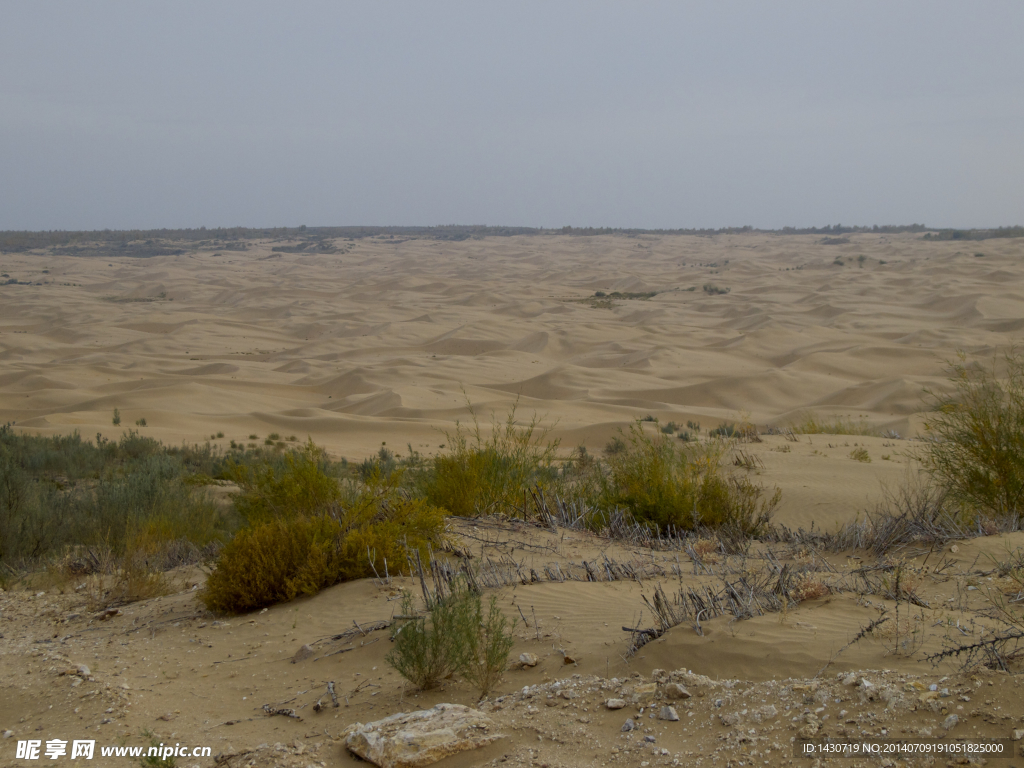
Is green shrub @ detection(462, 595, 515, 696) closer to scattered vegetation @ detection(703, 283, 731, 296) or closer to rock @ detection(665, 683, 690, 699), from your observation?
rock @ detection(665, 683, 690, 699)

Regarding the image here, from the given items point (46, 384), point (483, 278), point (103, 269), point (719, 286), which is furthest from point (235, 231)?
point (46, 384)

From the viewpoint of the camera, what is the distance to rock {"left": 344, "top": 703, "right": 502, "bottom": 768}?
8.64 ft

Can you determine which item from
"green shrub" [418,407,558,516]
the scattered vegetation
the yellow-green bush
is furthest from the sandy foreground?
the scattered vegetation

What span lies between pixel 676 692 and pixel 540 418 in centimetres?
1071

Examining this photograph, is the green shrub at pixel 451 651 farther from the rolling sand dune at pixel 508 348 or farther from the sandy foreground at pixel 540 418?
the rolling sand dune at pixel 508 348

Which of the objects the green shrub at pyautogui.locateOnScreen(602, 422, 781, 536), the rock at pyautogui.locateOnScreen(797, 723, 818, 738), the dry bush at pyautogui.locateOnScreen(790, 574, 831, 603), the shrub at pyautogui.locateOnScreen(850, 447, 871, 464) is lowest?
the shrub at pyautogui.locateOnScreen(850, 447, 871, 464)

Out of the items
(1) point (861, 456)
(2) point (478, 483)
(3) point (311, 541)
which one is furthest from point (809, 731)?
(1) point (861, 456)

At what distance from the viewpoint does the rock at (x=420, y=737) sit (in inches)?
104

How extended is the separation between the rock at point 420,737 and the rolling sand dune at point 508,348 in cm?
496

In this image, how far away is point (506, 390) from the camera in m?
18.3

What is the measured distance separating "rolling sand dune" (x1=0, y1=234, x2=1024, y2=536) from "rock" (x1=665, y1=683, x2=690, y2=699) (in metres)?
4.52

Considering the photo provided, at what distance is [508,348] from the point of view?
2459 cm

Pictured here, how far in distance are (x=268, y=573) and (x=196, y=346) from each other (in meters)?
22.1

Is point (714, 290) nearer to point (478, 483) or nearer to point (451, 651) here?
point (478, 483)
